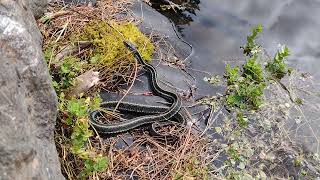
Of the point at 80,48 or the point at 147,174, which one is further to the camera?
the point at 80,48

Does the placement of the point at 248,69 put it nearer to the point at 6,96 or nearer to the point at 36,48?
the point at 36,48

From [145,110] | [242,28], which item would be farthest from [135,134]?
[242,28]

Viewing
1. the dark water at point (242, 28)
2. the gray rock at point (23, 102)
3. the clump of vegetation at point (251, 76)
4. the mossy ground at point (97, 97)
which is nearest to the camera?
the gray rock at point (23, 102)

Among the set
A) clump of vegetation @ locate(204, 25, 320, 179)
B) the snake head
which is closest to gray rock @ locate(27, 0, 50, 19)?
the snake head

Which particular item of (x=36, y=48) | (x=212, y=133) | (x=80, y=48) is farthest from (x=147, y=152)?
(x=36, y=48)

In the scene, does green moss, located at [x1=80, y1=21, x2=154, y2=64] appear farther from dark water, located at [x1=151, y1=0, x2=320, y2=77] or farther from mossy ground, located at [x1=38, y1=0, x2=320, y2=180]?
dark water, located at [x1=151, y1=0, x2=320, y2=77]

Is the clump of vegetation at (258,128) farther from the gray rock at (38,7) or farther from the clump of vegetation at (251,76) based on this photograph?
the gray rock at (38,7)

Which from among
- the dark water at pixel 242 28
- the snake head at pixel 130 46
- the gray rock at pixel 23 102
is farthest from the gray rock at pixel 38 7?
the dark water at pixel 242 28

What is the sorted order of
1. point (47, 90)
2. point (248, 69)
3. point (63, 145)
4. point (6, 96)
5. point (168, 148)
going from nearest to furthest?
point (6, 96) < point (47, 90) < point (63, 145) < point (168, 148) < point (248, 69)
